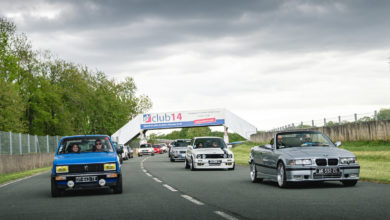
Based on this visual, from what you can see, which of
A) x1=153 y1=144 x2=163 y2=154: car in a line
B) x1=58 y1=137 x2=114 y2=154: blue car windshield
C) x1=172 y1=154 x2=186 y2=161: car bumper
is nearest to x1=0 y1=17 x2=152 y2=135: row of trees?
x1=153 y1=144 x2=163 y2=154: car in a line

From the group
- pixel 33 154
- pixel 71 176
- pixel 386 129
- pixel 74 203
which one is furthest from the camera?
pixel 33 154

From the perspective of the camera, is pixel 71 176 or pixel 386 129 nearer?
pixel 71 176

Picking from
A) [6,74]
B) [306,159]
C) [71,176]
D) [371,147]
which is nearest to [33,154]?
[371,147]

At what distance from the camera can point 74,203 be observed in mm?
11273

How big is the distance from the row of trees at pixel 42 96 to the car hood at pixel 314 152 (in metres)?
44.5

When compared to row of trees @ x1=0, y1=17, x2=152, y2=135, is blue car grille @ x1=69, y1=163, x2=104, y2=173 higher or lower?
lower

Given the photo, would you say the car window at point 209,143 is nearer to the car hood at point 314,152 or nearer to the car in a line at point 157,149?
the car hood at point 314,152

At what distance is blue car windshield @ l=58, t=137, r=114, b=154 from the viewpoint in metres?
14.2

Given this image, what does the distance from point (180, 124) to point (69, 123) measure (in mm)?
14383

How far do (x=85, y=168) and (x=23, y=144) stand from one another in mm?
20307

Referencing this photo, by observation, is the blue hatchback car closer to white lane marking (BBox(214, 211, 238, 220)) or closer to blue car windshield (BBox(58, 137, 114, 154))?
blue car windshield (BBox(58, 137, 114, 154))

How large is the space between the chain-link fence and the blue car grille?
1545 cm

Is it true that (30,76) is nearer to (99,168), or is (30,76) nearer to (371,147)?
(371,147)

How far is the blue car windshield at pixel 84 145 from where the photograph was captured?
46.5 ft
